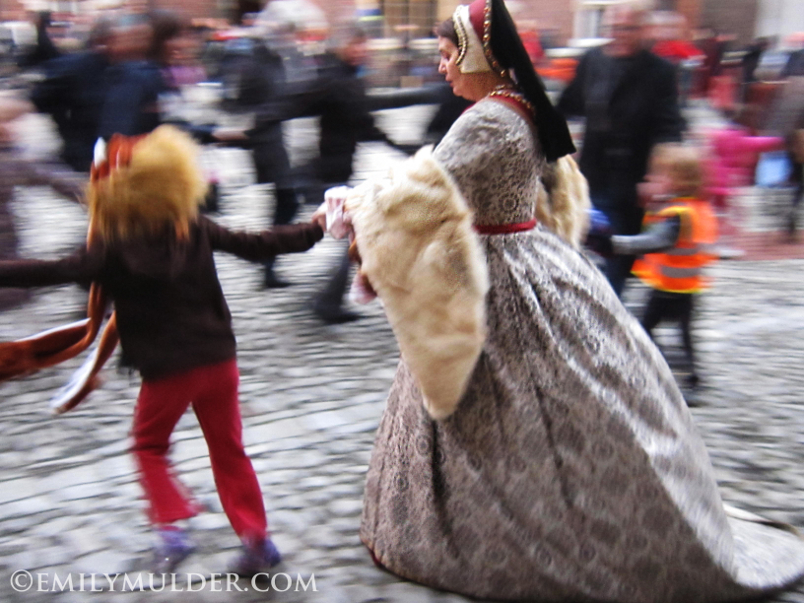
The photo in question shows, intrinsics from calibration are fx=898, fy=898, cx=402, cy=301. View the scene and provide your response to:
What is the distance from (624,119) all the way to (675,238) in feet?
2.83

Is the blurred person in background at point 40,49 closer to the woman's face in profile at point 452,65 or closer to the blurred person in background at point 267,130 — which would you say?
the blurred person in background at point 267,130

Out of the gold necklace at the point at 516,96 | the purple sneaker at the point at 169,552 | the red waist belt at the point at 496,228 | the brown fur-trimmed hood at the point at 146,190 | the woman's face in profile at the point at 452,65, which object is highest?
the woman's face in profile at the point at 452,65

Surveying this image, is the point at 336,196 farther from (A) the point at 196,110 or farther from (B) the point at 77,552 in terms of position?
(A) the point at 196,110

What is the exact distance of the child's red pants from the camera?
2693 millimetres

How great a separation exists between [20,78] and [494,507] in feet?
19.6

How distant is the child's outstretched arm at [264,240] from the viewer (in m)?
2.74

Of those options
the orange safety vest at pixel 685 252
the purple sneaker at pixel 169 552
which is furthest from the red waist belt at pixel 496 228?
the orange safety vest at pixel 685 252

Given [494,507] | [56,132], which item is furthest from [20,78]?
[494,507]

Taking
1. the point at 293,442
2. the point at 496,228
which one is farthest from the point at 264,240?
the point at 293,442

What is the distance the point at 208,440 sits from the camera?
2.80m

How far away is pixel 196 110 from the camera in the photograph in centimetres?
752

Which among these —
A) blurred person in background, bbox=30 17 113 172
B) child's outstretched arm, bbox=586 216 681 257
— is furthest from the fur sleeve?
blurred person in background, bbox=30 17 113 172

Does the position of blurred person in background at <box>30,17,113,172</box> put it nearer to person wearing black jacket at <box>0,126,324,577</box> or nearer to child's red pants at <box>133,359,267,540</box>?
person wearing black jacket at <box>0,126,324,577</box>

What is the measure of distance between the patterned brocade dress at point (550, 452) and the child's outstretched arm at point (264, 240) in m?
0.51
